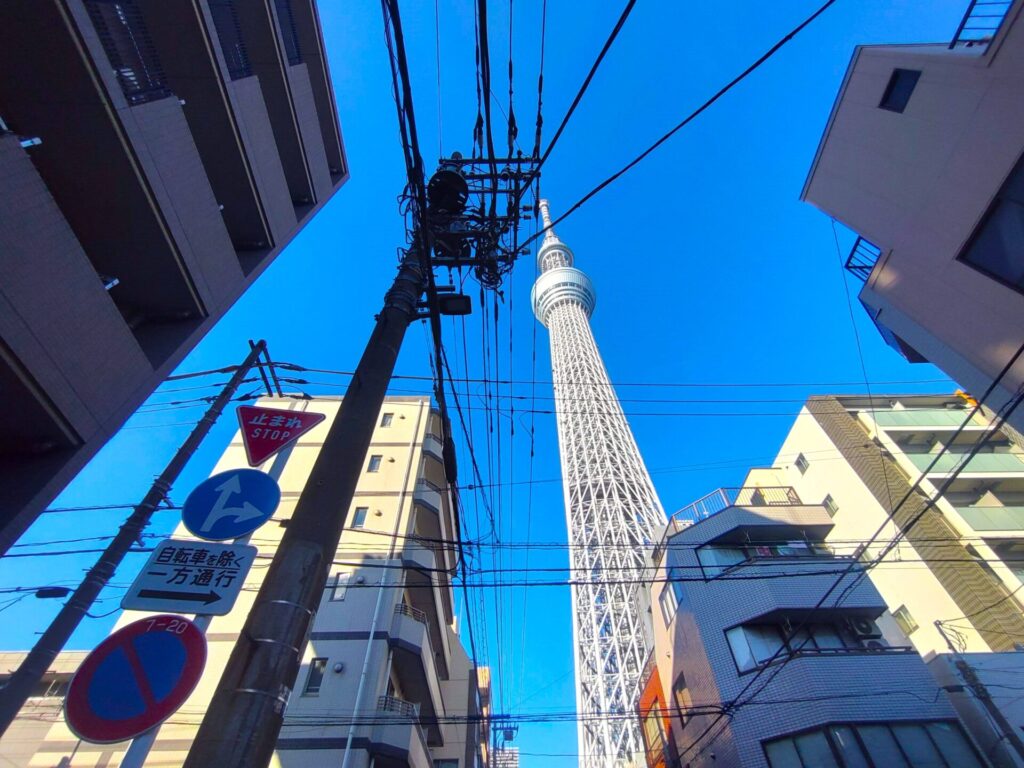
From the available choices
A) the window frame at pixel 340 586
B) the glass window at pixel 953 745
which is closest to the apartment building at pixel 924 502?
the glass window at pixel 953 745

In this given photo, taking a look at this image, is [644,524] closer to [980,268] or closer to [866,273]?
[866,273]

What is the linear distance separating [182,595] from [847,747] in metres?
11.5

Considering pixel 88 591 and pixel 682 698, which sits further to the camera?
pixel 682 698

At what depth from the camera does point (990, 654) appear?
1164 cm

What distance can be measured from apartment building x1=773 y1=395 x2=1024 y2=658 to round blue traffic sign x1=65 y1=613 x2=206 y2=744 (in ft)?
48.1

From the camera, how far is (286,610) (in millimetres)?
2104

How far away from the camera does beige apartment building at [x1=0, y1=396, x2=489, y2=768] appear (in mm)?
9016

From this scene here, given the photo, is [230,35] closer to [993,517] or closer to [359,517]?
[359,517]

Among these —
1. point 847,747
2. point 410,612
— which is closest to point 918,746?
point 847,747

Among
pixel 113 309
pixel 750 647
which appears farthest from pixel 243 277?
pixel 750 647

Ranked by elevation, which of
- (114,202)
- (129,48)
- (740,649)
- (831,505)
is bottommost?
(740,649)

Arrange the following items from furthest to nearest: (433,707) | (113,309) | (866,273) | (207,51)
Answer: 1. (433,707)
2. (866,273)
3. (207,51)
4. (113,309)

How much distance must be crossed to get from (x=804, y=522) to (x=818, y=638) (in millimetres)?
3077

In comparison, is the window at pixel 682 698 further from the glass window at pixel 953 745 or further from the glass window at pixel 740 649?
the glass window at pixel 953 745
